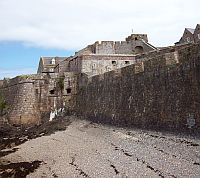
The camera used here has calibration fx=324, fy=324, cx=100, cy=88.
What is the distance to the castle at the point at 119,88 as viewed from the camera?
14.7 m

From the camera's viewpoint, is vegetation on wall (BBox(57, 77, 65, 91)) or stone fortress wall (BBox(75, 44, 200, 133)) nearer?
stone fortress wall (BBox(75, 44, 200, 133))

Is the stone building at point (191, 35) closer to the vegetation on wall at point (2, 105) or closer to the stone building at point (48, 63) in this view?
the stone building at point (48, 63)

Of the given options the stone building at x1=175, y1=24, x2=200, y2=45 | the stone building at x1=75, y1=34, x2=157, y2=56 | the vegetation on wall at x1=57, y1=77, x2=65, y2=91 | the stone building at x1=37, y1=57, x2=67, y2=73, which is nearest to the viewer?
the vegetation on wall at x1=57, y1=77, x2=65, y2=91

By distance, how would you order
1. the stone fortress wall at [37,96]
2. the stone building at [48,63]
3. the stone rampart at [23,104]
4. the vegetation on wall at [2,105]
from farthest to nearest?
the stone building at [48,63] → the vegetation on wall at [2,105] → the stone fortress wall at [37,96] → the stone rampart at [23,104]

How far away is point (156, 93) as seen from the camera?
56.3 feet

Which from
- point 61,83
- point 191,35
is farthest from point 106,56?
point 191,35

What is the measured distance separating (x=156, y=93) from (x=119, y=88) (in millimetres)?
5319

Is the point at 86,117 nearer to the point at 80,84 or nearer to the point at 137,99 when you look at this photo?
the point at 80,84

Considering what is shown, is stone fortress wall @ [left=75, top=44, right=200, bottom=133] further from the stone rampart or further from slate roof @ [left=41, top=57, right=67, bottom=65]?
slate roof @ [left=41, top=57, right=67, bottom=65]

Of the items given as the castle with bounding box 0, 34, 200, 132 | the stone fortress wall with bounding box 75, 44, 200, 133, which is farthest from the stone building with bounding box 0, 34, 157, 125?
the stone fortress wall with bounding box 75, 44, 200, 133

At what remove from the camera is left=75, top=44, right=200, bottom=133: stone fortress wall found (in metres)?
14.2

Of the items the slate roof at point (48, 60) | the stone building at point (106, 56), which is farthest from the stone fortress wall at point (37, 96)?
the slate roof at point (48, 60)

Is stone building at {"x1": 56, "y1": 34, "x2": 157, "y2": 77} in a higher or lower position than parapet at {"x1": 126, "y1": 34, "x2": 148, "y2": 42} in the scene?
lower

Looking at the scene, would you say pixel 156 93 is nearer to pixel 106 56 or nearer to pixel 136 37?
pixel 106 56
